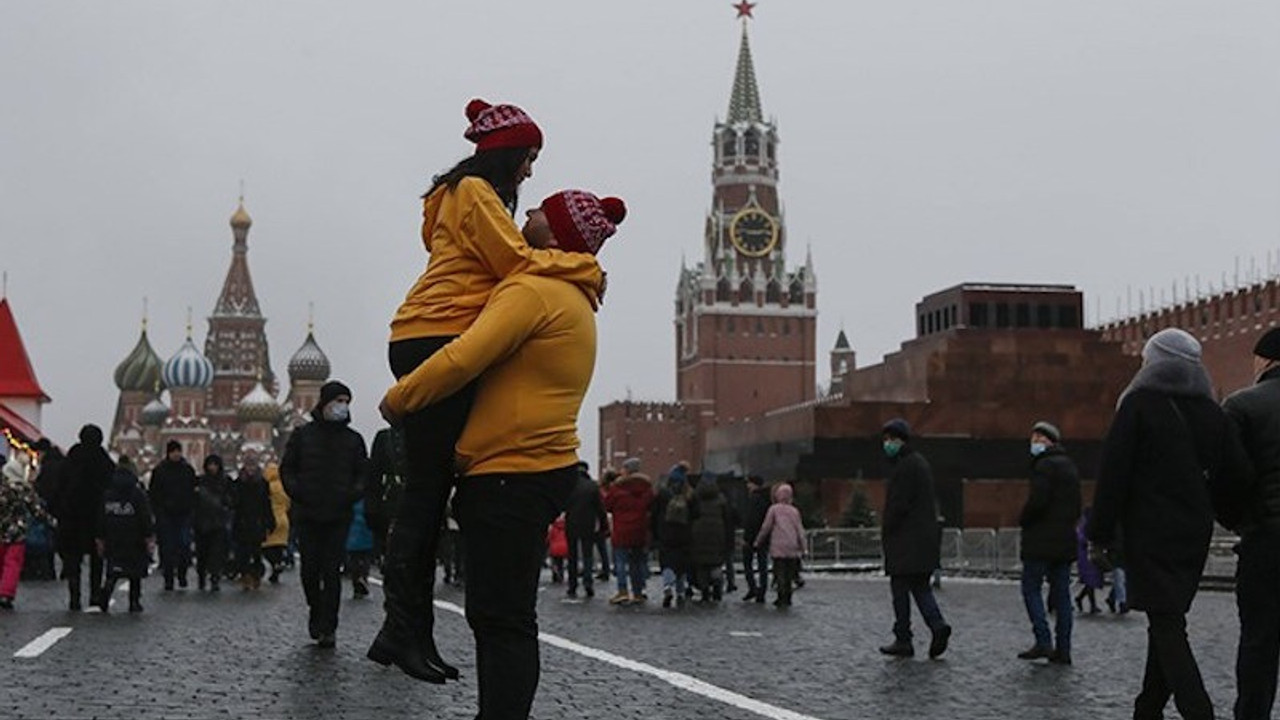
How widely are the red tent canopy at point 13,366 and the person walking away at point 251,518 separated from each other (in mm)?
40265

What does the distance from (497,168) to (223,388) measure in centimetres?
14058

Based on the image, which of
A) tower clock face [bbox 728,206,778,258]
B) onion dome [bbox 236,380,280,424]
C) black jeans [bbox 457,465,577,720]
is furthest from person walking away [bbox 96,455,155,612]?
onion dome [bbox 236,380,280,424]

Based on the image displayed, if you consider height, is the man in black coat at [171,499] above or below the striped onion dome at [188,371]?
below

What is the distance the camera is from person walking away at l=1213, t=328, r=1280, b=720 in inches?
255

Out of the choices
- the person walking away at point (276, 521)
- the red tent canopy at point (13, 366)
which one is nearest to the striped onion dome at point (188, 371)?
the red tent canopy at point (13, 366)

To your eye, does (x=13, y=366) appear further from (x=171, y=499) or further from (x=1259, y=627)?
(x=1259, y=627)

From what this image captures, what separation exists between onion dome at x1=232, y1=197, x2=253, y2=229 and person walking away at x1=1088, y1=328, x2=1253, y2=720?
146 metres

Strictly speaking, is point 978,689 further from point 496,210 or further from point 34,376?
point 34,376

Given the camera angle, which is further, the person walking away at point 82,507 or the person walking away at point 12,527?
the person walking away at point 82,507

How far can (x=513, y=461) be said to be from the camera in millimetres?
4340

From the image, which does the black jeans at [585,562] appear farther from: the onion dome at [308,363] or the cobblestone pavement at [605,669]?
the onion dome at [308,363]

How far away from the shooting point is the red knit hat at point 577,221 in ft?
14.9

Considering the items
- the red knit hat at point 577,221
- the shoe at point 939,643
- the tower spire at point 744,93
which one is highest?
the tower spire at point 744,93

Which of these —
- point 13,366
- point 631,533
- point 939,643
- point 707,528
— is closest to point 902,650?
point 939,643
